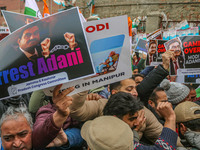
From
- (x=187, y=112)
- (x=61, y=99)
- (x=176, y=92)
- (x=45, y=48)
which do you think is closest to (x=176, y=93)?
(x=176, y=92)

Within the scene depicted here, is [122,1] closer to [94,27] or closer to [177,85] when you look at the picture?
[177,85]

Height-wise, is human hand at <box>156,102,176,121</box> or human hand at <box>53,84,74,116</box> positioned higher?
human hand at <box>53,84,74,116</box>

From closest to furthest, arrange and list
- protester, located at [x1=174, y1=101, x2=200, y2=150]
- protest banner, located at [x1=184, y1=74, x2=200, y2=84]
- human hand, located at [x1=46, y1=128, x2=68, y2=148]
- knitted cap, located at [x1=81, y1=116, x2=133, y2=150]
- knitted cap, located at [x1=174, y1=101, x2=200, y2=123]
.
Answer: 1. knitted cap, located at [x1=81, y1=116, x2=133, y2=150]
2. human hand, located at [x1=46, y1=128, x2=68, y2=148]
3. protester, located at [x1=174, y1=101, x2=200, y2=150]
4. knitted cap, located at [x1=174, y1=101, x2=200, y2=123]
5. protest banner, located at [x1=184, y1=74, x2=200, y2=84]

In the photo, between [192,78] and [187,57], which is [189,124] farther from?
[192,78]

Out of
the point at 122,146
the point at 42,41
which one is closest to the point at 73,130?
the point at 122,146

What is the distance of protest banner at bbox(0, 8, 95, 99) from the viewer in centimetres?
114

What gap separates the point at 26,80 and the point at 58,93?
21cm

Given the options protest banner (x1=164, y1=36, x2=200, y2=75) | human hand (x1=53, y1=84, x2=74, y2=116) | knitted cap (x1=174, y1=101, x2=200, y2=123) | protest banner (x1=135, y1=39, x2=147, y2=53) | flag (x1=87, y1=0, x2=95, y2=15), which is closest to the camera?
human hand (x1=53, y1=84, x2=74, y2=116)

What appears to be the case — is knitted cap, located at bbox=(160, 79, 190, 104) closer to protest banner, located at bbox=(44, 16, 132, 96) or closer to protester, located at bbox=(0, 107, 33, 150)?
protest banner, located at bbox=(44, 16, 132, 96)

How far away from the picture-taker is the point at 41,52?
45.2 inches

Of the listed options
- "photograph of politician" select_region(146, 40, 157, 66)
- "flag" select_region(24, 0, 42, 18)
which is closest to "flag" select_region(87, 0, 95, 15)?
"photograph of politician" select_region(146, 40, 157, 66)

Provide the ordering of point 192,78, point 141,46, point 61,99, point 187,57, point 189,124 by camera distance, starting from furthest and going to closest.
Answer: point 141,46
point 192,78
point 187,57
point 189,124
point 61,99

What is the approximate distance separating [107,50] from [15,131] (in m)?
0.81

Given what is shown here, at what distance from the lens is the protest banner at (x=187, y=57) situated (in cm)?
280
